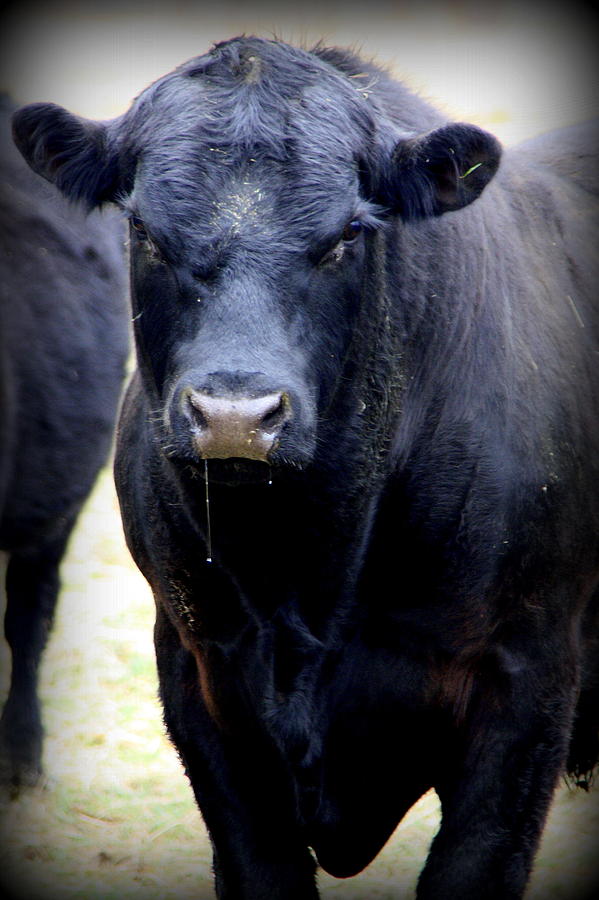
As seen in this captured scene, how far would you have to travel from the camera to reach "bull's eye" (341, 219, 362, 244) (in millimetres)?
3186

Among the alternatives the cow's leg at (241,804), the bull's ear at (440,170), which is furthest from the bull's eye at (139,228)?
the cow's leg at (241,804)

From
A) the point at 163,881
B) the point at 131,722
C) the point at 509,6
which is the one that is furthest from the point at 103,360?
the point at 509,6

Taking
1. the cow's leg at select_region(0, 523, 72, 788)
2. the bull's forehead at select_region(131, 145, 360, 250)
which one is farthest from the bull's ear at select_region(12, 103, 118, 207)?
the cow's leg at select_region(0, 523, 72, 788)

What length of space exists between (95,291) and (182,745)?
9.61 ft

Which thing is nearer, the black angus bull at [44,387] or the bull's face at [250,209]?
the bull's face at [250,209]

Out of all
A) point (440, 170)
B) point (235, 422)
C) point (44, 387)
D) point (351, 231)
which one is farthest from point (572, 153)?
point (235, 422)

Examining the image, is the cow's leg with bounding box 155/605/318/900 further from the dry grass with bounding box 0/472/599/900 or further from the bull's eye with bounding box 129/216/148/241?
the bull's eye with bounding box 129/216/148/241

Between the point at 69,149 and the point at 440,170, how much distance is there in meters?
1.09

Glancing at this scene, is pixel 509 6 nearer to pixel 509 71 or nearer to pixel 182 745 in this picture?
pixel 509 71

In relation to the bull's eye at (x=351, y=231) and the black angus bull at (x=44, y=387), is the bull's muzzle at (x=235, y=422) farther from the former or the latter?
the black angus bull at (x=44, y=387)

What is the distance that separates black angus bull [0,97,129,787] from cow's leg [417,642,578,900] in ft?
8.66

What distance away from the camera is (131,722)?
6.46m

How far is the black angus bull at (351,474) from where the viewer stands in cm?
309

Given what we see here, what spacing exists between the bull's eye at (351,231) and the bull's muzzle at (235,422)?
599 mm
